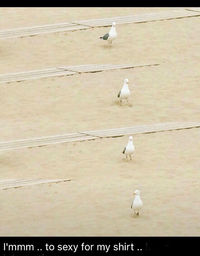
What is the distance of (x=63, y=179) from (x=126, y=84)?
16.6ft

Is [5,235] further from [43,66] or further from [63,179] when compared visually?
[43,66]

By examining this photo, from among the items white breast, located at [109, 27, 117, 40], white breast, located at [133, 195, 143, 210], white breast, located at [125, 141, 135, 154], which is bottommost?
white breast, located at [133, 195, 143, 210]

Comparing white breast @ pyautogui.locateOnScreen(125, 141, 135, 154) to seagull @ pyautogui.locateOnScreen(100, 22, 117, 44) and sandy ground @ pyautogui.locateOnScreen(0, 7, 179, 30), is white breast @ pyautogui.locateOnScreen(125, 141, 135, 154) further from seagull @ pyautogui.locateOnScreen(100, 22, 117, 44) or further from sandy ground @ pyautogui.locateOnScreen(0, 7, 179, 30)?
sandy ground @ pyautogui.locateOnScreen(0, 7, 179, 30)

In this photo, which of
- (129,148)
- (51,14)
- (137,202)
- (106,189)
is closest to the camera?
(137,202)

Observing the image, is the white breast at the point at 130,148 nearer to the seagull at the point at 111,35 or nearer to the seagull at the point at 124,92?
the seagull at the point at 124,92

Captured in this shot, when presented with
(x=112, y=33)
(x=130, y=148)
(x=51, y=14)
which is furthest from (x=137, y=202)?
(x=51, y=14)

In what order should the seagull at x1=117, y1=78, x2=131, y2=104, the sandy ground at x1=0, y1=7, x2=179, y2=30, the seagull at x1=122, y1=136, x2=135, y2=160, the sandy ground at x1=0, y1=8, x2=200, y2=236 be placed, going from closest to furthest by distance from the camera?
the sandy ground at x1=0, y1=8, x2=200, y2=236 < the seagull at x1=122, y1=136, x2=135, y2=160 < the seagull at x1=117, y1=78, x2=131, y2=104 < the sandy ground at x1=0, y1=7, x2=179, y2=30

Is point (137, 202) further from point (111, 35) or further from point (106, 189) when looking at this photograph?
point (111, 35)

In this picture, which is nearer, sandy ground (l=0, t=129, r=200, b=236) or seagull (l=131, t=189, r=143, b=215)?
sandy ground (l=0, t=129, r=200, b=236)

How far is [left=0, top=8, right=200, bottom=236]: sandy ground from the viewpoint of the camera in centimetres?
3538

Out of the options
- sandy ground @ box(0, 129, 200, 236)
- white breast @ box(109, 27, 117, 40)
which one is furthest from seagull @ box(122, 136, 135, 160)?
white breast @ box(109, 27, 117, 40)

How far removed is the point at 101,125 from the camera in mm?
41406

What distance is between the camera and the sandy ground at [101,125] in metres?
35.4
